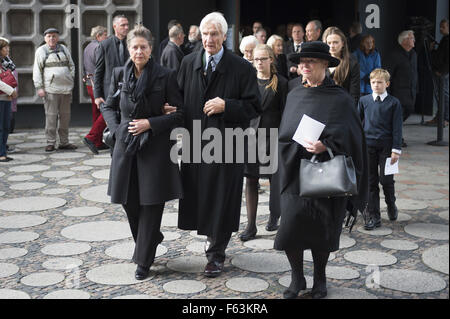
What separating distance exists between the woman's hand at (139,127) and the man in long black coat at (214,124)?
39cm

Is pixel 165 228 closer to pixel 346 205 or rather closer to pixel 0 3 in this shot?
pixel 346 205

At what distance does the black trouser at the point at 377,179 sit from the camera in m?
5.89

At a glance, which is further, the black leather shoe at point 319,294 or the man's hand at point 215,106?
the man's hand at point 215,106

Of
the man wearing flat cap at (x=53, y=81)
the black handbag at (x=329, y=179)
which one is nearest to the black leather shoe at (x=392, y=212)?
the black handbag at (x=329, y=179)

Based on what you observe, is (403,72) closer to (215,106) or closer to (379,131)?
(379,131)

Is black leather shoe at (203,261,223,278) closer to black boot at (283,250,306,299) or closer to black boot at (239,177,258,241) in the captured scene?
black boot at (283,250,306,299)

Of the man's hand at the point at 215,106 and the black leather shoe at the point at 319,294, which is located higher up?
the man's hand at the point at 215,106

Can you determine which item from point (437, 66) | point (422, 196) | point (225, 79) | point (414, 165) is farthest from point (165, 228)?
point (437, 66)

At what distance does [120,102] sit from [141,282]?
1.25 metres

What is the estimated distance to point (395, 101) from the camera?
591cm

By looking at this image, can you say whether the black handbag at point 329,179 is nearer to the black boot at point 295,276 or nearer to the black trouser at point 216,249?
the black boot at point 295,276

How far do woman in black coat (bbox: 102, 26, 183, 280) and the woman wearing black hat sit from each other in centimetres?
85

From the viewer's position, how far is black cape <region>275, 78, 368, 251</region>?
13.2ft

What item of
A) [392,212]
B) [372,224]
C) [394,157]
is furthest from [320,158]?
[392,212]
